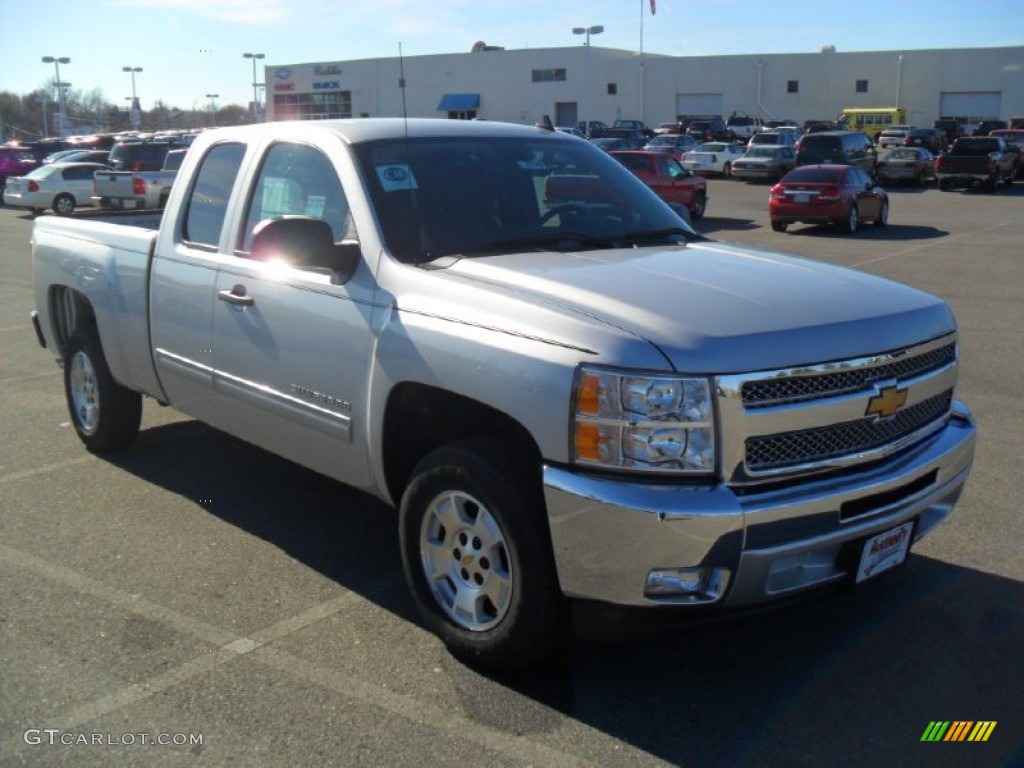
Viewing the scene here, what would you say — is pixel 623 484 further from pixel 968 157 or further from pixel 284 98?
pixel 284 98

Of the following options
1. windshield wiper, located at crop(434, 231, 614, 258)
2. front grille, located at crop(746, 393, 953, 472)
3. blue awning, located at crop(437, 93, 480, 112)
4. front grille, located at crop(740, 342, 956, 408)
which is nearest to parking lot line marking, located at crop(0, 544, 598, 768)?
front grille, located at crop(746, 393, 953, 472)

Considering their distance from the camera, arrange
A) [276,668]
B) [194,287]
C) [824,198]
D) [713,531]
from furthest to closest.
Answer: [824,198] < [194,287] < [276,668] < [713,531]

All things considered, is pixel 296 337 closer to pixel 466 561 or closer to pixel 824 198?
pixel 466 561

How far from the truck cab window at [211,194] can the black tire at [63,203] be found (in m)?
25.4

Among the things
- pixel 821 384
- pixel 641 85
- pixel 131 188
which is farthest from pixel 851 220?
pixel 641 85

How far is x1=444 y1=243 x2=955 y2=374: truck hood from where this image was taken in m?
3.42

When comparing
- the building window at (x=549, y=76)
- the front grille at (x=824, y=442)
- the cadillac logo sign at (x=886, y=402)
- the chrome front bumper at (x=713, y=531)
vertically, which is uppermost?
the building window at (x=549, y=76)

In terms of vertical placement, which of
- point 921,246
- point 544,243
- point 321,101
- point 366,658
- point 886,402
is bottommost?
point 921,246

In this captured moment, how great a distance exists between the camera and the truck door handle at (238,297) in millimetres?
4867

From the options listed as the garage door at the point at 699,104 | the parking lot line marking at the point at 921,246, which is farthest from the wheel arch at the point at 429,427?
the garage door at the point at 699,104

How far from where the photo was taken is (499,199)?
482 cm

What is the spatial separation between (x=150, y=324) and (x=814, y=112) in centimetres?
8080

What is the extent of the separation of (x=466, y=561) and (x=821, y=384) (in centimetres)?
142

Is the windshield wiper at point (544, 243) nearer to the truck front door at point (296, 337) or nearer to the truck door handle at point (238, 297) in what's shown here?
the truck front door at point (296, 337)
